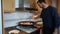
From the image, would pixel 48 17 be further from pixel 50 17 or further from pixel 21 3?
pixel 21 3

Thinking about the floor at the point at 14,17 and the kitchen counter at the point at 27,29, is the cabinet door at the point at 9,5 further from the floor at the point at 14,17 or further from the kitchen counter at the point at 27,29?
the kitchen counter at the point at 27,29

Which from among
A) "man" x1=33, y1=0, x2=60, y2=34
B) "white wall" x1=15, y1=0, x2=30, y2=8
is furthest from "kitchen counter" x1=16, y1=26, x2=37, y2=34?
"white wall" x1=15, y1=0, x2=30, y2=8

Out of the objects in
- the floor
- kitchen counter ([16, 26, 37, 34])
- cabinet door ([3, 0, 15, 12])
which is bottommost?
kitchen counter ([16, 26, 37, 34])

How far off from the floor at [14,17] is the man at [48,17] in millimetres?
122

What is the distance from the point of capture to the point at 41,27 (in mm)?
1009

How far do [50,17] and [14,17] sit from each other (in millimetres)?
336

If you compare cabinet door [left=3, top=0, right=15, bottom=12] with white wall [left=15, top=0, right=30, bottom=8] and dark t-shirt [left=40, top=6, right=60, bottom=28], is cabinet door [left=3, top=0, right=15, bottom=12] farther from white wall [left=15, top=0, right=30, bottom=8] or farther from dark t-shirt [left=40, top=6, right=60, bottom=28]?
dark t-shirt [left=40, top=6, right=60, bottom=28]

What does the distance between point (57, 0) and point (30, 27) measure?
0.34 m

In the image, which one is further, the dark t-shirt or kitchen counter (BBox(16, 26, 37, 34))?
kitchen counter (BBox(16, 26, 37, 34))

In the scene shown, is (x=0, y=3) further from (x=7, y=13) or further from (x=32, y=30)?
(x=32, y=30)

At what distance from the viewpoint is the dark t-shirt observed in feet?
3.07

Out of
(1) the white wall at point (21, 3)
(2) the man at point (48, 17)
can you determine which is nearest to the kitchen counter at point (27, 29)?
(2) the man at point (48, 17)

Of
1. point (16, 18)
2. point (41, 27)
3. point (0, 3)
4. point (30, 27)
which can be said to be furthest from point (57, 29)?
point (0, 3)

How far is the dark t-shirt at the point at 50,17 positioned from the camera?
3.07ft
